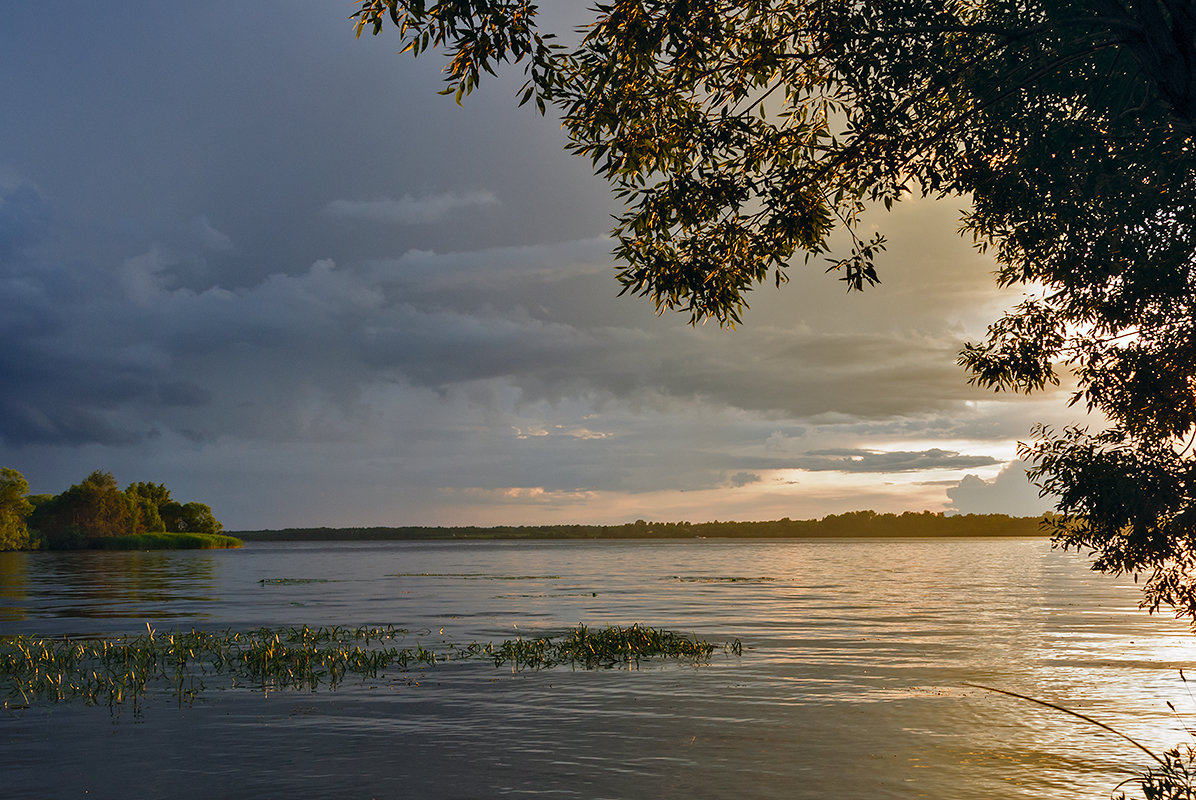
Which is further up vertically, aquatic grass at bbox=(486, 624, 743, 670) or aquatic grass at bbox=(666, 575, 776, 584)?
aquatic grass at bbox=(486, 624, 743, 670)

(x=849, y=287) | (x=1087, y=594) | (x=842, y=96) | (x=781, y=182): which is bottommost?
(x=1087, y=594)

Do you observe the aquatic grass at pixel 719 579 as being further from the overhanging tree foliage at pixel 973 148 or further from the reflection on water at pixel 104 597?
the overhanging tree foliage at pixel 973 148

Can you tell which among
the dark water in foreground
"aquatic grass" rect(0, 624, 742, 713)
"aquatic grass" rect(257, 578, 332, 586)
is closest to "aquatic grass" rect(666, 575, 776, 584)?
"aquatic grass" rect(257, 578, 332, 586)

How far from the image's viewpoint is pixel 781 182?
14.0 meters

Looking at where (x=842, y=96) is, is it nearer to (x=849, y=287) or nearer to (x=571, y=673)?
(x=849, y=287)

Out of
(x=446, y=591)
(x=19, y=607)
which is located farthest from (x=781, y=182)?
(x=446, y=591)

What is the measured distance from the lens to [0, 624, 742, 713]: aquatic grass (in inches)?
950

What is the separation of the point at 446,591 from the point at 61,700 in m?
50.3

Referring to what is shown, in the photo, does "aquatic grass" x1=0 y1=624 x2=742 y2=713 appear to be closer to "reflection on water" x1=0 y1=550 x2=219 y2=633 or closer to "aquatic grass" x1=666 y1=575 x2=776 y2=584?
"reflection on water" x1=0 y1=550 x2=219 y2=633

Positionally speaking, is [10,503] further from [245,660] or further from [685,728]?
[685,728]

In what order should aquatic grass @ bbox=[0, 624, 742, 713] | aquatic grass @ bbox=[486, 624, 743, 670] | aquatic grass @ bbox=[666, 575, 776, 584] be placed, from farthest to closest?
aquatic grass @ bbox=[666, 575, 776, 584]
aquatic grass @ bbox=[486, 624, 743, 670]
aquatic grass @ bbox=[0, 624, 742, 713]

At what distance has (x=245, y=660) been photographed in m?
28.6

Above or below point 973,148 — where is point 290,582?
below

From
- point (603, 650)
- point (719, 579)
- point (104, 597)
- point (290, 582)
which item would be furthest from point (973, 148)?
point (290, 582)
